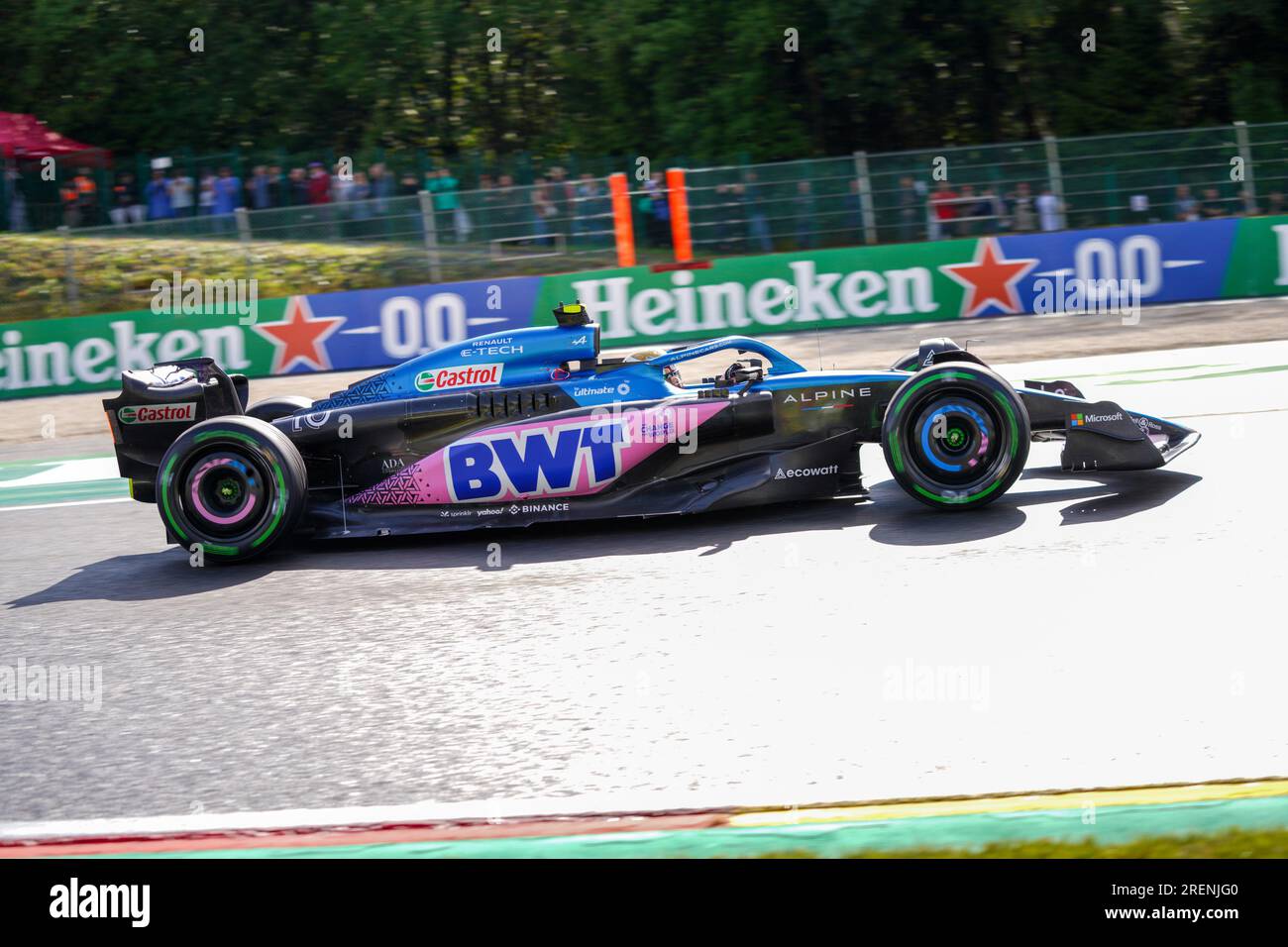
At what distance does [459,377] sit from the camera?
7.56m

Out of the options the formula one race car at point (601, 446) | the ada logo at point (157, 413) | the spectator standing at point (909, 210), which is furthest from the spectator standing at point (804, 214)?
the ada logo at point (157, 413)

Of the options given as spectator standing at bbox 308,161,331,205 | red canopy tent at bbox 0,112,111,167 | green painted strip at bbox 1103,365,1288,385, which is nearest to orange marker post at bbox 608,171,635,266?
spectator standing at bbox 308,161,331,205

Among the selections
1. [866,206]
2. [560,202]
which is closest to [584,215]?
[560,202]

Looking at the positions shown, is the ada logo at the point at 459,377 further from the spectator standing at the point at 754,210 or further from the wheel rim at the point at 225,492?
→ the spectator standing at the point at 754,210

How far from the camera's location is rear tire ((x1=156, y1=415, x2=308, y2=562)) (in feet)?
23.6

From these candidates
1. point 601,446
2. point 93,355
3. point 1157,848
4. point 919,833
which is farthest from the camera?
point 93,355

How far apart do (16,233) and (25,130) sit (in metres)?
8.74

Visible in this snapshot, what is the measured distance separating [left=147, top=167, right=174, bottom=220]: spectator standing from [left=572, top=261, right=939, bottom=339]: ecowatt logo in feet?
27.9

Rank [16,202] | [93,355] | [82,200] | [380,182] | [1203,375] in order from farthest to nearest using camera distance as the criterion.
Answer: [82,200] < [16,202] < [380,182] < [93,355] < [1203,375]

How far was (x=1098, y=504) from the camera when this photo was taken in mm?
7117

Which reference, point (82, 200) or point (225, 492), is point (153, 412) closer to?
point (225, 492)

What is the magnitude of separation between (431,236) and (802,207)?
4607 millimetres
